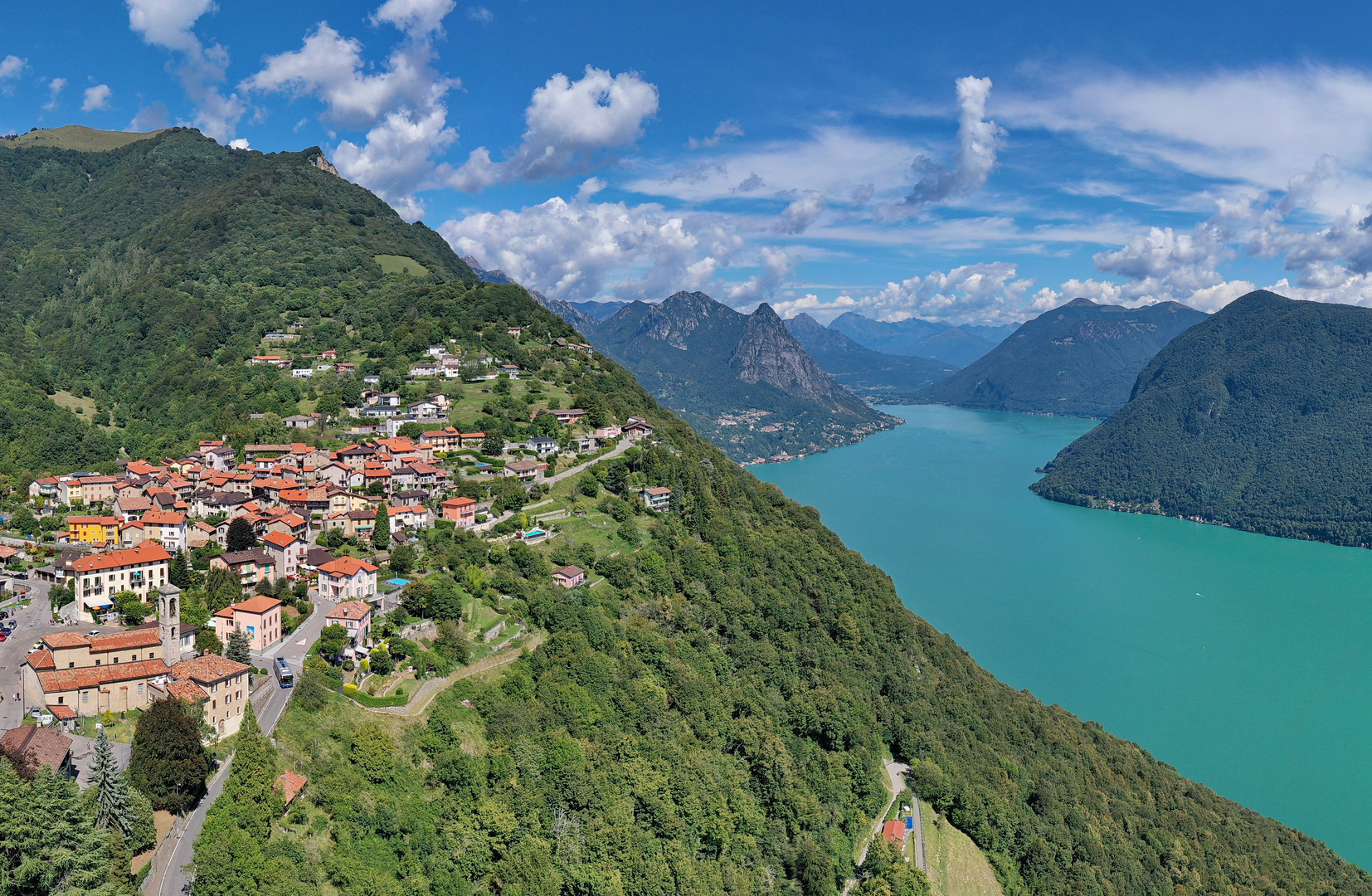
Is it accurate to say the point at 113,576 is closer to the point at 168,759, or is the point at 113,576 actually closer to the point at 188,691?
the point at 188,691

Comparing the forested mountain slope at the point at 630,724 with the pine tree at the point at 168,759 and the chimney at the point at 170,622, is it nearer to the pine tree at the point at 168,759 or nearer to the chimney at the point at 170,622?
the pine tree at the point at 168,759

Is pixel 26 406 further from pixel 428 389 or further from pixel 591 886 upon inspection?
pixel 591 886

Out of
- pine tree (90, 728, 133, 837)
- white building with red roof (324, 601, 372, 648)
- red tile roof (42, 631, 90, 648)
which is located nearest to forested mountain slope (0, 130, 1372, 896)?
pine tree (90, 728, 133, 837)

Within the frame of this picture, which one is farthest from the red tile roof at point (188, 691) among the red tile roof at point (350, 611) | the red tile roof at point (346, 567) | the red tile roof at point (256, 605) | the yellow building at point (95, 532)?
the yellow building at point (95, 532)

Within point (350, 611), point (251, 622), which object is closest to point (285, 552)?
point (350, 611)

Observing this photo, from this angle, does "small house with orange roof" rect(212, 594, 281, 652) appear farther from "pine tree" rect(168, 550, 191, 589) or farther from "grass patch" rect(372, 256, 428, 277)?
"grass patch" rect(372, 256, 428, 277)

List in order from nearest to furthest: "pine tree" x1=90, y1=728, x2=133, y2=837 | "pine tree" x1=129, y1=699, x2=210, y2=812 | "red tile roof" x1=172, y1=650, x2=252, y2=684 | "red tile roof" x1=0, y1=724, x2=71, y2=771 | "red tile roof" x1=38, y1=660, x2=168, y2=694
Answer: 1. "pine tree" x1=90, y1=728, x2=133, y2=837
2. "red tile roof" x1=0, y1=724, x2=71, y2=771
3. "pine tree" x1=129, y1=699, x2=210, y2=812
4. "red tile roof" x1=38, y1=660, x2=168, y2=694
5. "red tile roof" x1=172, y1=650, x2=252, y2=684

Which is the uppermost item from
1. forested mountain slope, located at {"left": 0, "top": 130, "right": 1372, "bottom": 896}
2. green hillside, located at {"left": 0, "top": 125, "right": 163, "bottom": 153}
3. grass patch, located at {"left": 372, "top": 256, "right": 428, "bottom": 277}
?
green hillside, located at {"left": 0, "top": 125, "right": 163, "bottom": 153}
